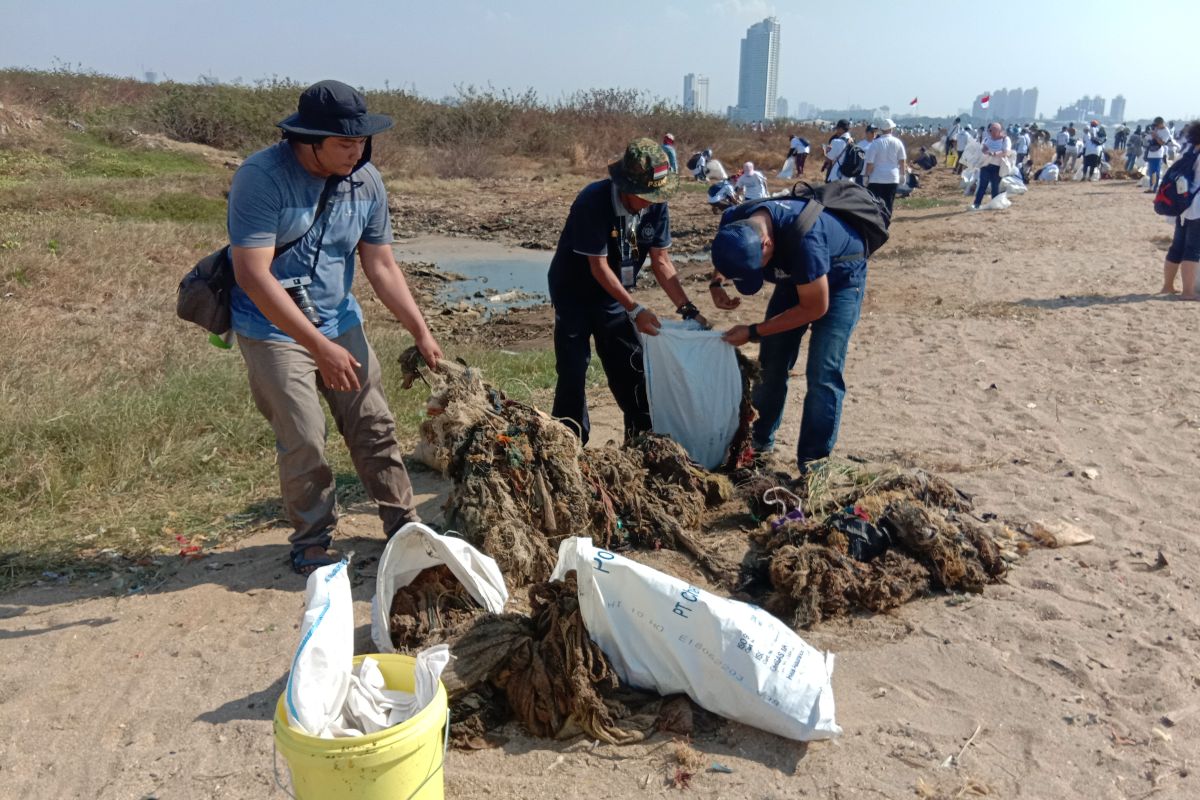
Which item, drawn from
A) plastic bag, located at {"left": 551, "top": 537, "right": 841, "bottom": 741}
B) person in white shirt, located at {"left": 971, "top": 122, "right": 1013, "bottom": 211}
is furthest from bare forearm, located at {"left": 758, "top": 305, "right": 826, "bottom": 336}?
person in white shirt, located at {"left": 971, "top": 122, "right": 1013, "bottom": 211}

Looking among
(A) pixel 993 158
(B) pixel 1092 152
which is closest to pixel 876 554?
(A) pixel 993 158

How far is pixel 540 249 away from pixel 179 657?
12603 millimetres

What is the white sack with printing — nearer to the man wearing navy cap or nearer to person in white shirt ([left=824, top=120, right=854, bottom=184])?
the man wearing navy cap

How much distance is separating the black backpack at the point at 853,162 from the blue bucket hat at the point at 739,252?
436 inches

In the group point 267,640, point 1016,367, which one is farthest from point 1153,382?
point 267,640

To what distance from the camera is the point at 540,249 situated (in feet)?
50.3

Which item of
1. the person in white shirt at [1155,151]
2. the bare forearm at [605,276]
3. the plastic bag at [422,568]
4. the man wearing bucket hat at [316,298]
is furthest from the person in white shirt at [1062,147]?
A: the plastic bag at [422,568]

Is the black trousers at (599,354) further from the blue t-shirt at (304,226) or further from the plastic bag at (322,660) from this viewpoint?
the plastic bag at (322,660)

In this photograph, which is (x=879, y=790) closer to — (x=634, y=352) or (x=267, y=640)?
(x=267, y=640)

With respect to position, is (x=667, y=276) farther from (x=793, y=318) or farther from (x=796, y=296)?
(x=793, y=318)

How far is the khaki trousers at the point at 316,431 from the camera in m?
3.44

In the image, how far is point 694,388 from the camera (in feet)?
14.9

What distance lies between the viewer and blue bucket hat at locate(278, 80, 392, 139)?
3143 mm

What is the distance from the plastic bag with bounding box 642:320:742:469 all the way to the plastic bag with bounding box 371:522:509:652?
5.64 ft
